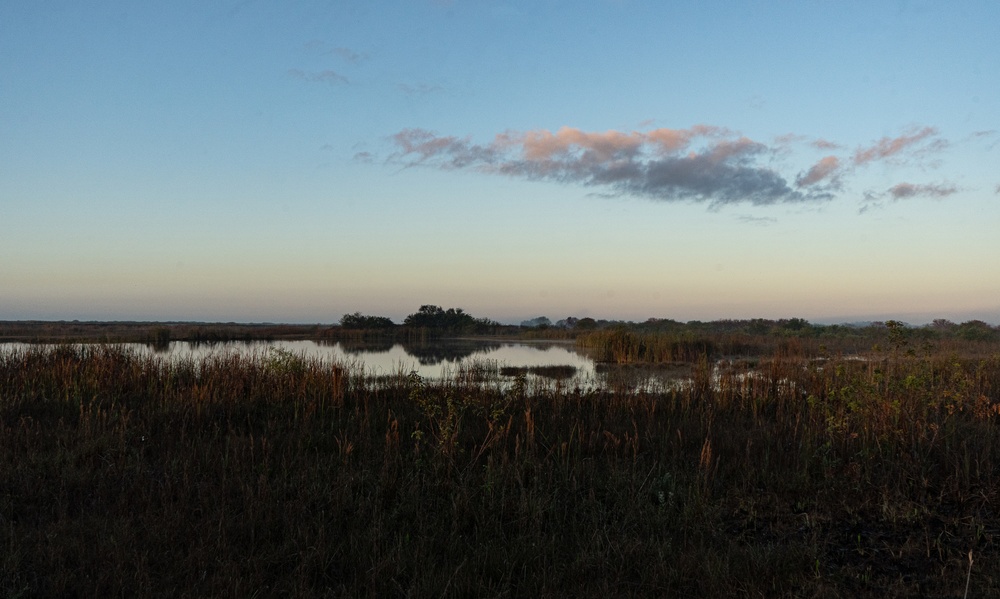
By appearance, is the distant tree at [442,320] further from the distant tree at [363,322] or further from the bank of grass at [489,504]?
the bank of grass at [489,504]

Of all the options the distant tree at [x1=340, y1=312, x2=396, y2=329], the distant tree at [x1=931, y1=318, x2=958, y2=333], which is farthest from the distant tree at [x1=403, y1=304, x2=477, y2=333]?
the distant tree at [x1=931, y1=318, x2=958, y2=333]

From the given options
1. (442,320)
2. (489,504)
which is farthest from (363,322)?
(489,504)

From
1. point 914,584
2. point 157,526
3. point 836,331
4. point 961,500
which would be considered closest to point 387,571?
point 157,526

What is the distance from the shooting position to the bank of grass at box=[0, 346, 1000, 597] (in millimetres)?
3414

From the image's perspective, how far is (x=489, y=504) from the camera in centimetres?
444

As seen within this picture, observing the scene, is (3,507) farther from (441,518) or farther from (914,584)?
(914,584)

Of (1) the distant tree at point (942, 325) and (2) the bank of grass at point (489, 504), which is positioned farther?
(1) the distant tree at point (942, 325)

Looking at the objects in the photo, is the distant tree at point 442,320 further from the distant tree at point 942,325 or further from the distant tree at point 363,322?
the distant tree at point 942,325

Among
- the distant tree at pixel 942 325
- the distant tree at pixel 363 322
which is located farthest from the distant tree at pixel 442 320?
the distant tree at pixel 942 325

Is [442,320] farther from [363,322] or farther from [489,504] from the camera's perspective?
[489,504]

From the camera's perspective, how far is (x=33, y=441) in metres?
5.94

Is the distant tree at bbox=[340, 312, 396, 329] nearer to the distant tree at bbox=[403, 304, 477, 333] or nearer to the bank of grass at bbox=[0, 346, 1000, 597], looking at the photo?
the distant tree at bbox=[403, 304, 477, 333]

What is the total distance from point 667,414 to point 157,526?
20.2 feet

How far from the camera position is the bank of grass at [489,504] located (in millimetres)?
3414
